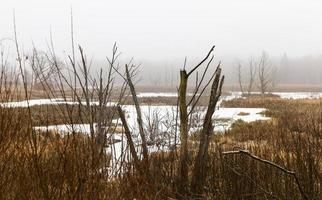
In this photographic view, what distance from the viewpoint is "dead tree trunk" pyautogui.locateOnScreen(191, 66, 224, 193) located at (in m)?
3.12

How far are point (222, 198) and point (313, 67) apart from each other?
521 feet

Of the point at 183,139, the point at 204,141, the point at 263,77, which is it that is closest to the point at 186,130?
the point at 183,139

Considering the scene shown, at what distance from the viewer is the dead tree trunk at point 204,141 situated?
3119 mm

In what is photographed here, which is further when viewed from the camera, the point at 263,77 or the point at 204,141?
the point at 263,77

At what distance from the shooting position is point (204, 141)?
3188mm

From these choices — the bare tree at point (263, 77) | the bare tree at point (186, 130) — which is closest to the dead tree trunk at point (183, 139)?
the bare tree at point (186, 130)

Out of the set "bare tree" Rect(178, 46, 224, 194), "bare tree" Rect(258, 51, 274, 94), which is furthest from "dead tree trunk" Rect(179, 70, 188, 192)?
"bare tree" Rect(258, 51, 274, 94)

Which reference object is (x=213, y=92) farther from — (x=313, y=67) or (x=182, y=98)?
(x=313, y=67)

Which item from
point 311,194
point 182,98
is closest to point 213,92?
point 182,98

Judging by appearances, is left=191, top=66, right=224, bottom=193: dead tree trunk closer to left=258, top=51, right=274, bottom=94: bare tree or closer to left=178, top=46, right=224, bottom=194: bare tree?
left=178, top=46, right=224, bottom=194: bare tree

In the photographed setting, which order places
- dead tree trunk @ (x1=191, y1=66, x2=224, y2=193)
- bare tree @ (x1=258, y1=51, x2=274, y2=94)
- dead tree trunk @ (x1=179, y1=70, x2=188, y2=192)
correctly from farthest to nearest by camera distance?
bare tree @ (x1=258, y1=51, x2=274, y2=94), dead tree trunk @ (x1=179, y1=70, x2=188, y2=192), dead tree trunk @ (x1=191, y1=66, x2=224, y2=193)

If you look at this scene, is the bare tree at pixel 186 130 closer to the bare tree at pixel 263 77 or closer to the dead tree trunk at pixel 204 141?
the dead tree trunk at pixel 204 141

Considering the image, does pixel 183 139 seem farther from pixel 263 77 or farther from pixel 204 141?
pixel 263 77

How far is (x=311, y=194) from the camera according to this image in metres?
2.90
